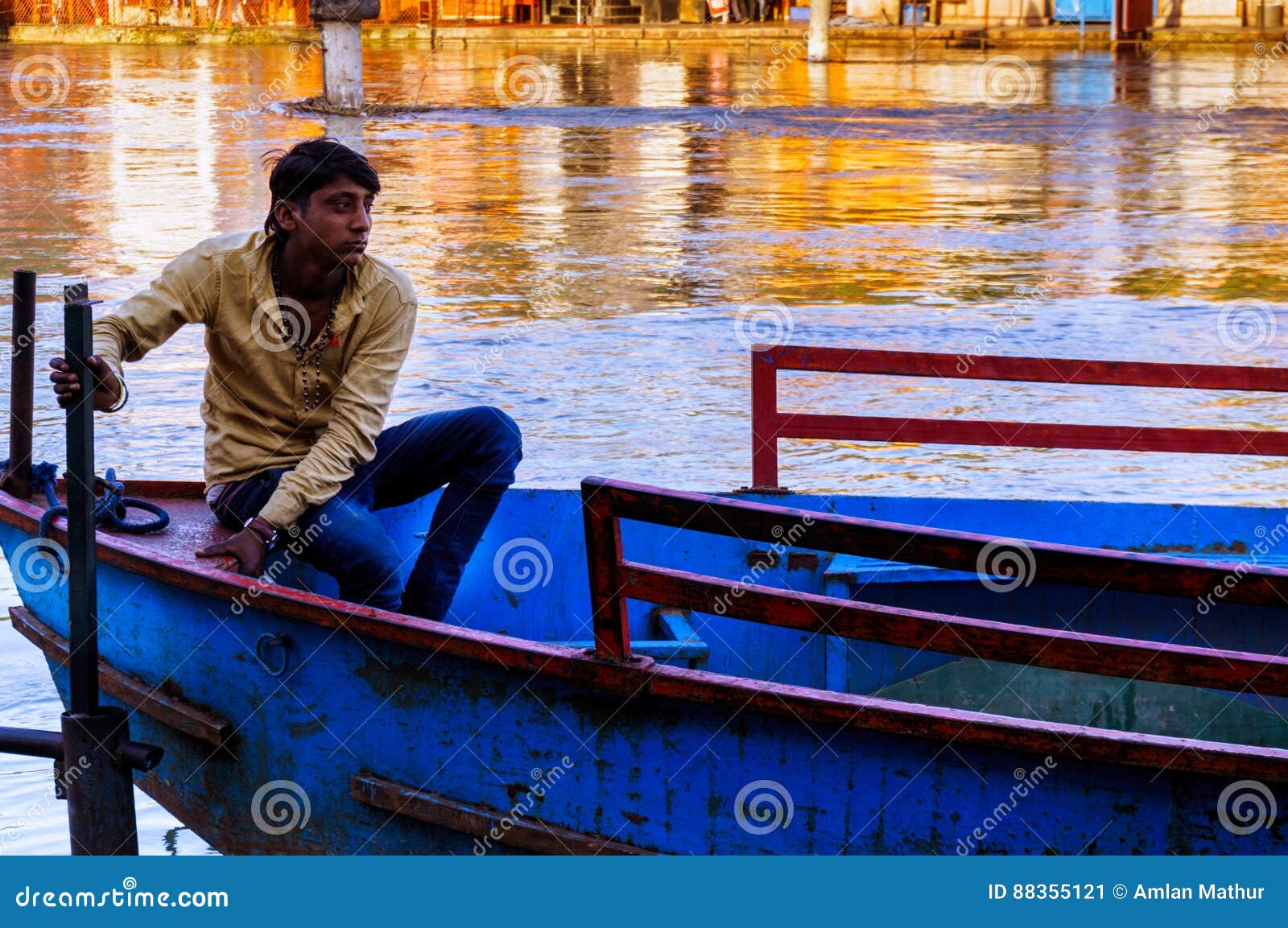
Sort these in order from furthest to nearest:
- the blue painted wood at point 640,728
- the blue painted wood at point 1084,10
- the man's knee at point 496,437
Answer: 1. the blue painted wood at point 1084,10
2. the man's knee at point 496,437
3. the blue painted wood at point 640,728

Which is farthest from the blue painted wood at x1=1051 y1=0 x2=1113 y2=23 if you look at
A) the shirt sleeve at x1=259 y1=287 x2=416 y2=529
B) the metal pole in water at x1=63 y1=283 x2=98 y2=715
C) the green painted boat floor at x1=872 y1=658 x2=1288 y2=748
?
the metal pole in water at x1=63 y1=283 x2=98 y2=715

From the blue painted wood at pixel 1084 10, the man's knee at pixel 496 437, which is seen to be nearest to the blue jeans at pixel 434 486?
the man's knee at pixel 496 437

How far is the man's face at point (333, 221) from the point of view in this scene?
4.00 metres

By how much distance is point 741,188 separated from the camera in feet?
53.2

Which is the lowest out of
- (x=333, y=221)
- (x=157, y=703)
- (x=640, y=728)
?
(x=157, y=703)

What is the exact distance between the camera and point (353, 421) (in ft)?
13.4

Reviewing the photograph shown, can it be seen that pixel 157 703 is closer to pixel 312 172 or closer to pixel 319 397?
pixel 319 397

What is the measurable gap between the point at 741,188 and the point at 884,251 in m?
3.79

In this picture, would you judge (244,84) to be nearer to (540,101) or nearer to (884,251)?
(540,101)

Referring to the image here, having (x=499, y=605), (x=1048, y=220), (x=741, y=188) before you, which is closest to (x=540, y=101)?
(x=741, y=188)

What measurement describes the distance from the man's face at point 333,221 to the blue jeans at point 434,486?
48 centimetres

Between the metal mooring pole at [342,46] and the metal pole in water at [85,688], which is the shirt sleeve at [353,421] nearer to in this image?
the metal pole in water at [85,688]

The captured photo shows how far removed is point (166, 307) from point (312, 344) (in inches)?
14.2

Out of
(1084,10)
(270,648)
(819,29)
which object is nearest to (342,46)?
(819,29)
